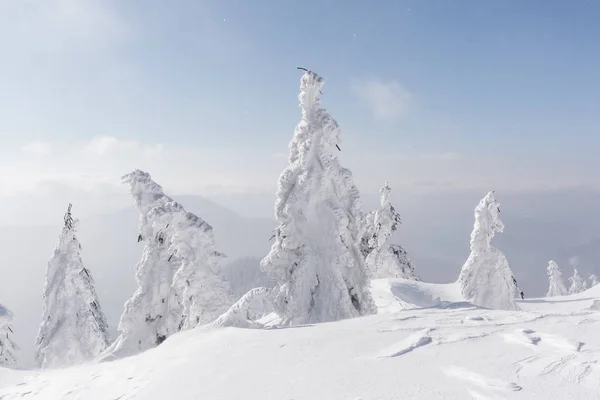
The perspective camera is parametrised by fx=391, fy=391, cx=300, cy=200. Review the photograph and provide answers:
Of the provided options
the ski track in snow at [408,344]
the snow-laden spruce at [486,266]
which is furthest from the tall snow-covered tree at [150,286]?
the snow-laden spruce at [486,266]

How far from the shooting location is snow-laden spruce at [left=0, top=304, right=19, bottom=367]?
2300cm

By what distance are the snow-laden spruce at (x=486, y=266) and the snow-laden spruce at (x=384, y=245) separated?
35.2 ft

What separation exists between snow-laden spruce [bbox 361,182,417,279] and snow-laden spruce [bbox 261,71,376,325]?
71.5 feet

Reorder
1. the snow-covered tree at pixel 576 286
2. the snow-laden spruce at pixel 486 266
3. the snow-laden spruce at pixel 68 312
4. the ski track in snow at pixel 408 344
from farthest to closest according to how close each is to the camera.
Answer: the snow-covered tree at pixel 576 286 → the snow-laden spruce at pixel 486 266 → the snow-laden spruce at pixel 68 312 → the ski track in snow at pixel 408 344

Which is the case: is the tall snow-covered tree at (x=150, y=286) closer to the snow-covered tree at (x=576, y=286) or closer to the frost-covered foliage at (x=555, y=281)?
the frost-covered foliage at (x=555, y=281)

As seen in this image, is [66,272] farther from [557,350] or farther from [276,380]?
[557,350]

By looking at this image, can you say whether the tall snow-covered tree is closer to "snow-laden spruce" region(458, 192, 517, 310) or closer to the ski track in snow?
the ski track in snow

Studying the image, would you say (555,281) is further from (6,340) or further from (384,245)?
(6,340)

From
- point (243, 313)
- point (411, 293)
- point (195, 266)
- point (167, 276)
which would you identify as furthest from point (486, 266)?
point (243, 313)

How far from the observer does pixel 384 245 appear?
39.2 metres

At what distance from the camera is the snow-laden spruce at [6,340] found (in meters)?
23.0

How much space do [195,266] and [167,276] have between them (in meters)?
2.84

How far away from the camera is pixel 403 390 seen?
477cm

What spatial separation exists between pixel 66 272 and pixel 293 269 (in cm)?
1631
